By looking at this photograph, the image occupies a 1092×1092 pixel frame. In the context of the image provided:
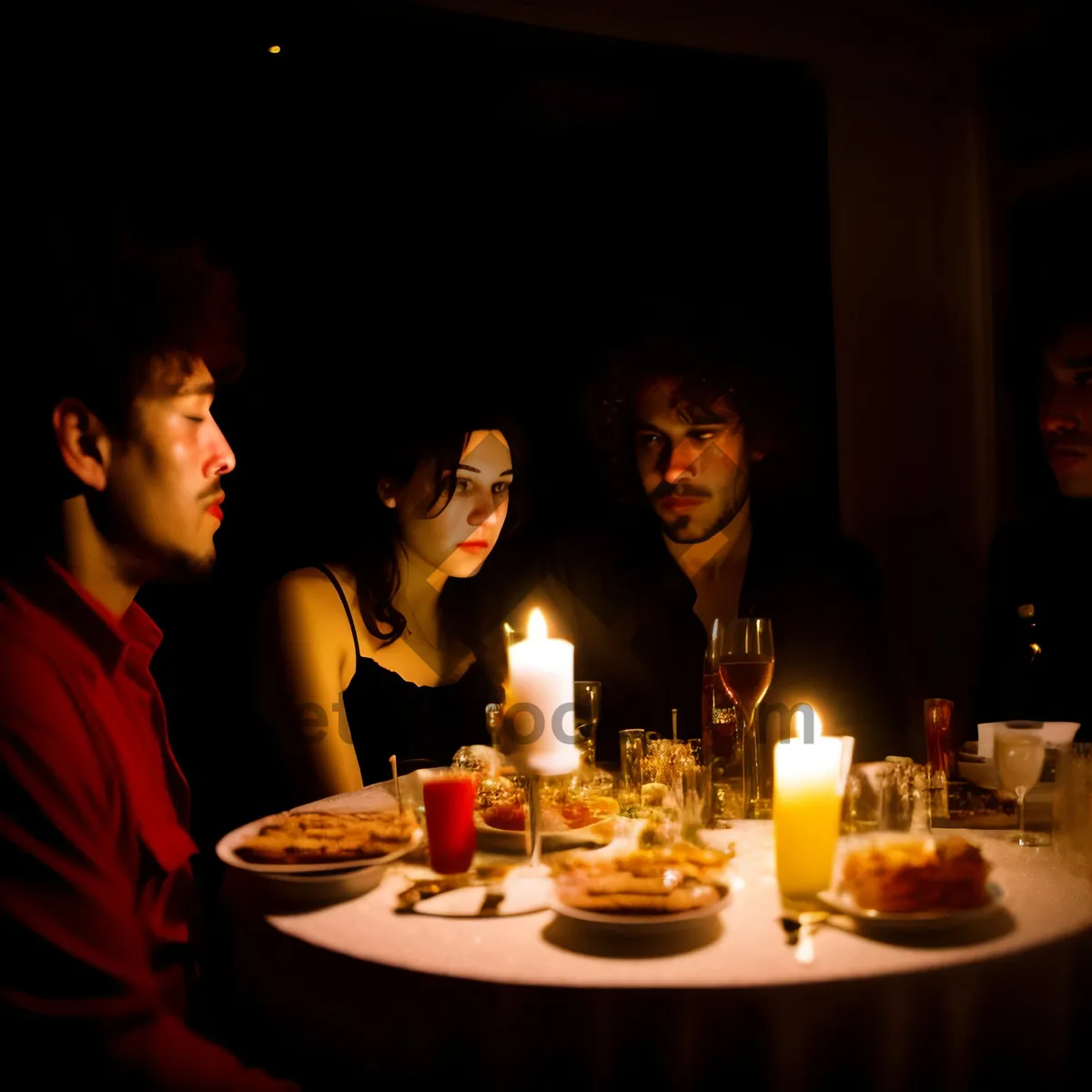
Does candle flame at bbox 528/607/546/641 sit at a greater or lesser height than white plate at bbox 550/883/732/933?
greater

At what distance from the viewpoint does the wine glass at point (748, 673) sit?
5.11 feet

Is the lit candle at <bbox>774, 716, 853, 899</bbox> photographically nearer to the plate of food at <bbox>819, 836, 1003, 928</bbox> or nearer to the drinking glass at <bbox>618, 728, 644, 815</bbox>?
the plate of food at <bbox>819, 836, 1003, 928</bbox>

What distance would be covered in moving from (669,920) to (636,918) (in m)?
0.03

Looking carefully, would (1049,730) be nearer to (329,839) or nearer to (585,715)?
(585,715)

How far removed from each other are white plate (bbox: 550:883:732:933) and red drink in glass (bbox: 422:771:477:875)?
0.92 ft

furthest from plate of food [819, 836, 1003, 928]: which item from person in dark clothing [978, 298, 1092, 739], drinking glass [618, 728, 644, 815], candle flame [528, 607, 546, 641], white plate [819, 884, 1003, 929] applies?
person in dark clothing [978, 298, 1092, 739]

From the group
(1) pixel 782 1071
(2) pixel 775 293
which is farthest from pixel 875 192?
(1) pixel 782 1071

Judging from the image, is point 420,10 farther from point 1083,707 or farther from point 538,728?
point 1083,707

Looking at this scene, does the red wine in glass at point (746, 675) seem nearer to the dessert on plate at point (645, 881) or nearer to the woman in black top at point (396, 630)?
the dessert on plate at point (645, 881)

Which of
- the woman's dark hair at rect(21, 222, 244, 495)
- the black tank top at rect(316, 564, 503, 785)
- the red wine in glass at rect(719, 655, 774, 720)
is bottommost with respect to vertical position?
the black tank top at rect(316, 564, 503, 785)

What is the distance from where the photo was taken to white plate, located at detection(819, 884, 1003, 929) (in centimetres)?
100

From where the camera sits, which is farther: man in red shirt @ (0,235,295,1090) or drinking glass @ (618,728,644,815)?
drinking glass @ (618,728,644,815)

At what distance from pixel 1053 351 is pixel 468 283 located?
1.97 metres

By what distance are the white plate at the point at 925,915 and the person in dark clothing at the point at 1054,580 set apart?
219 centimetres
